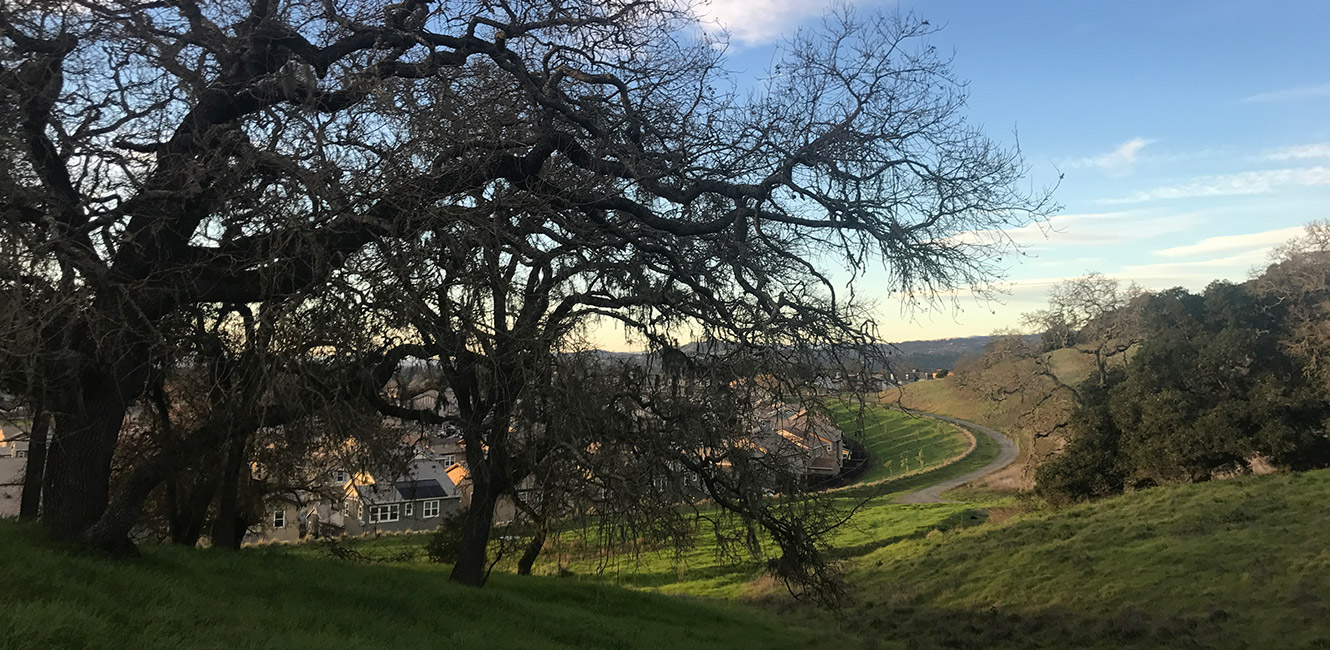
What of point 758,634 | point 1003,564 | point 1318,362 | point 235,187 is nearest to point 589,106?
point 235,187

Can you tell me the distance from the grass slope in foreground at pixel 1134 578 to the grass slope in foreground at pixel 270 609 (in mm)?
6784

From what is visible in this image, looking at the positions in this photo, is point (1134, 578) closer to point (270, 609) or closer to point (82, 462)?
point (270, 609)

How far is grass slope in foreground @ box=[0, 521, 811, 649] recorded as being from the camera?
15.6 ft

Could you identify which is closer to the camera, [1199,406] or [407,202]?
[407,202]

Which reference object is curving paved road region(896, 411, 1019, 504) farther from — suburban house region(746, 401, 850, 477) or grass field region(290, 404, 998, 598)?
suburban house region(746, 401, 850, 477)

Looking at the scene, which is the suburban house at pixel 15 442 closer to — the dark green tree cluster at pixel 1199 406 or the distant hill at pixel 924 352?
the distant hill at pixel 924 352

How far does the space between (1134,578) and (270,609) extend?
18.3 meters

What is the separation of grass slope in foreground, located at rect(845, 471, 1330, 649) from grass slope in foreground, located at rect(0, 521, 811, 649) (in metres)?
6.78

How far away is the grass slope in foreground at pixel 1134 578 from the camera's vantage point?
13625 millimetres

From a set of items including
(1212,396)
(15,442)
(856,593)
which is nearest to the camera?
(15,442)

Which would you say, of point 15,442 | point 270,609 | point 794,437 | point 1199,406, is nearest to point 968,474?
point 1199,406

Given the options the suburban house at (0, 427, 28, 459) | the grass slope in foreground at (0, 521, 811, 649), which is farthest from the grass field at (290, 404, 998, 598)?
the suburban house at (0, 427, 28, 459)

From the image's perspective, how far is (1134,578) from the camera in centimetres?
1709

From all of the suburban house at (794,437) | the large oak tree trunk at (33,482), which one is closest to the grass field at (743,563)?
the suburban house at (794,437)
